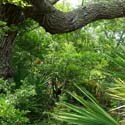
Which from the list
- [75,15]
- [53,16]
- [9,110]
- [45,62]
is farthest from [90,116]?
[45,62]

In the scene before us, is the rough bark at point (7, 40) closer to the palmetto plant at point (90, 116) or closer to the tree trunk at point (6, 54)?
the tree trunk at point (6, 54)

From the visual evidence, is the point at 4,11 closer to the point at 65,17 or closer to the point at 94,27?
the point at 65,17

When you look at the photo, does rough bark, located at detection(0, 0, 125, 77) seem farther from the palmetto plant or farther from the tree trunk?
the palmetto plant

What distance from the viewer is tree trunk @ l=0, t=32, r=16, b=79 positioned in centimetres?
667

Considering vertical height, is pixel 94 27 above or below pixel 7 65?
above

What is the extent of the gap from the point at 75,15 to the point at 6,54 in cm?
115

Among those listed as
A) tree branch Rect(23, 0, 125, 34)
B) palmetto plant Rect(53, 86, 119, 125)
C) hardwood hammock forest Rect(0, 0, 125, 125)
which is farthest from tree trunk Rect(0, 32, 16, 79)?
palmetto plant Rect(53, 86, 119, 125)

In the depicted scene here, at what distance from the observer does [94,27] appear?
1198 cm

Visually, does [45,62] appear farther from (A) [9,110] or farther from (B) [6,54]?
(A) [9,110]

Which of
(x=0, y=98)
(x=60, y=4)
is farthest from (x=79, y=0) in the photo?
(x=0, y=98)

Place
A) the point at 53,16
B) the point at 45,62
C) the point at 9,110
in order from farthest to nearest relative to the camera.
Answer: the point at 45,62 < the point at 53,16 < the point at 9,110

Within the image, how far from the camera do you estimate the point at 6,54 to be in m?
6.71

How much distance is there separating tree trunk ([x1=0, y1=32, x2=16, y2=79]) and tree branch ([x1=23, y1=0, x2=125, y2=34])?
0.49 m

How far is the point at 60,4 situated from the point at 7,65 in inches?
229
